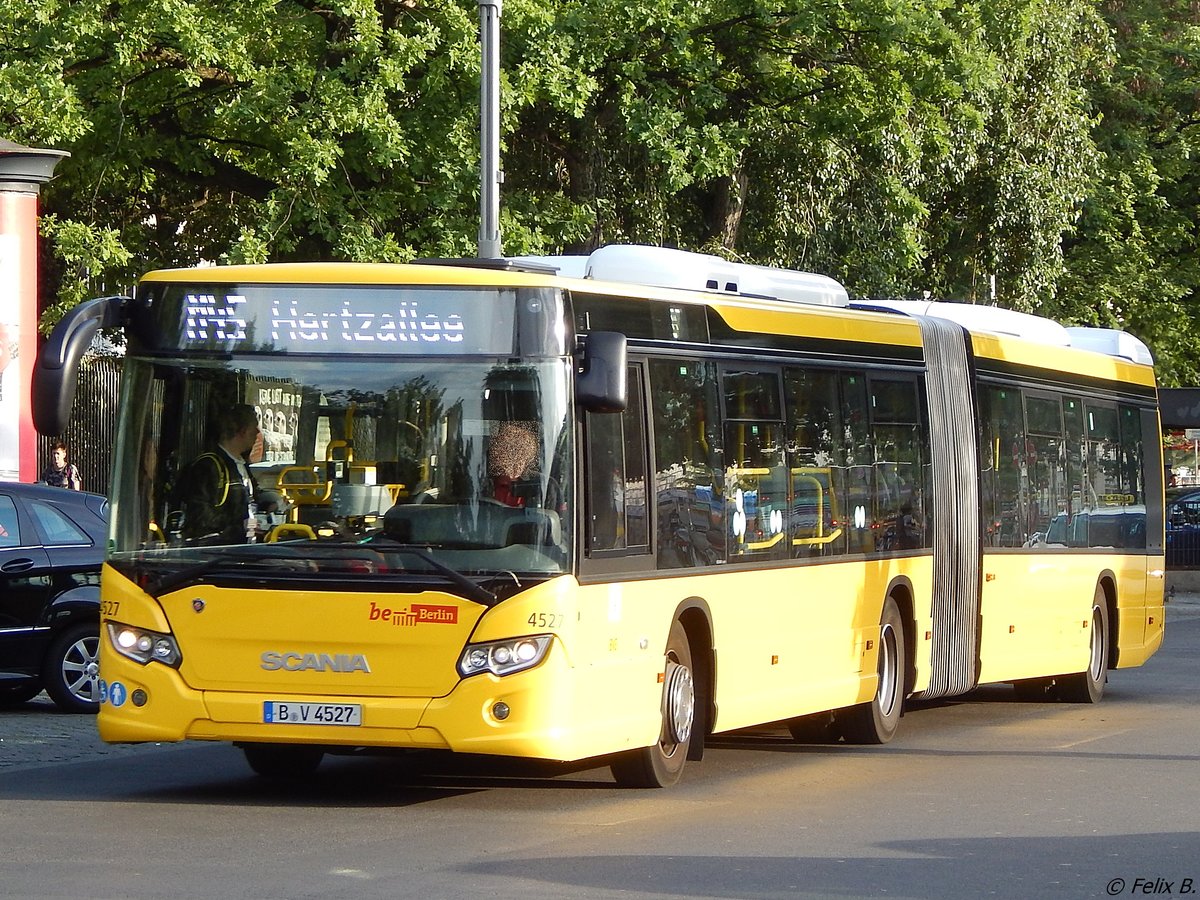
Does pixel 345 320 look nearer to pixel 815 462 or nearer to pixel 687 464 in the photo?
pixel 687 464

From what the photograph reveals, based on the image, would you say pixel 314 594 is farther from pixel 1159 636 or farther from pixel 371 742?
pixel 1159 636

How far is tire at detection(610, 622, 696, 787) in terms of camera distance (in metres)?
11.2

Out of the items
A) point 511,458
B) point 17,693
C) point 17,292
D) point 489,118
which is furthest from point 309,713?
point 17,292

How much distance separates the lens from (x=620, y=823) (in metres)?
9.94

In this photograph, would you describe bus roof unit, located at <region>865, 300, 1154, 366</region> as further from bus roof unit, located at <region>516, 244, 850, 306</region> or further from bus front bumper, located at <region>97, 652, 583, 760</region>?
bus front bumper, located at <region>97, 652, 583, 760</region>

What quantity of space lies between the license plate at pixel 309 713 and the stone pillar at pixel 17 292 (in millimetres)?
12078

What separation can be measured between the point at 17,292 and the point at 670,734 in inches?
489

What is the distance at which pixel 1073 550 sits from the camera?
1770cm

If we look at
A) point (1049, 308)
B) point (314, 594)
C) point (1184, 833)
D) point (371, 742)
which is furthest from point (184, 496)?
→ point (1049, 308)

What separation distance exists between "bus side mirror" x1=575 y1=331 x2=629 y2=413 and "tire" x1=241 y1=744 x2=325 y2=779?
2.66m

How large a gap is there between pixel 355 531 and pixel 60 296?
1723 centimetres

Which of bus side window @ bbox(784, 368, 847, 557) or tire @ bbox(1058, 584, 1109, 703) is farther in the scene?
tire @ bbox(1058, 584, 1109, 703)

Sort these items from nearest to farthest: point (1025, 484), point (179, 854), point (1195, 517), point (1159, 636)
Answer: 1. point (179, 854)
2. point (1025, 484)
3. point (1159, 636)
4. point (1195, 517)

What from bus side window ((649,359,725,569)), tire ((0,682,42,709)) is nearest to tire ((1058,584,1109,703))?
bus side window ((649,359,725,569))
